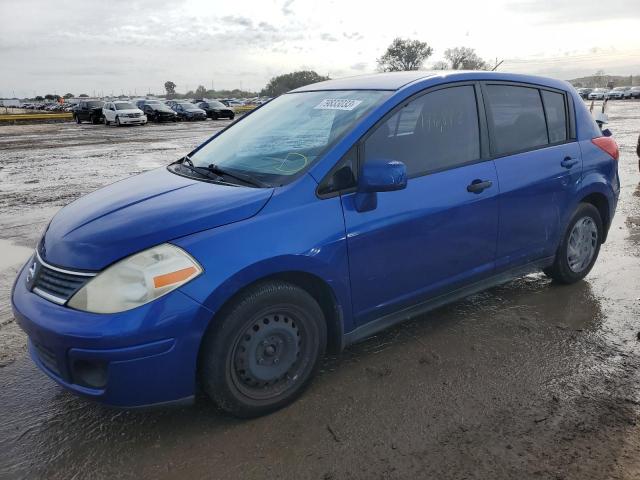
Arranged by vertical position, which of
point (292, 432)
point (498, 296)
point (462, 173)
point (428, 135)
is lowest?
point (498, 296)

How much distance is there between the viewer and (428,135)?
3.39m

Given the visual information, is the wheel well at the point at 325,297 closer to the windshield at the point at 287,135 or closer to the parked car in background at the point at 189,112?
the windshield at the point at 287,135

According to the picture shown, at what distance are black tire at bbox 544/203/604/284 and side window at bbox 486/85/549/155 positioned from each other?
0.74 meters

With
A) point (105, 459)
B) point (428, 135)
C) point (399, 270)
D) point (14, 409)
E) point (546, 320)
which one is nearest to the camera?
point (105, 459)

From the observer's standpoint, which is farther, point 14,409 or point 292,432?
point 14,409

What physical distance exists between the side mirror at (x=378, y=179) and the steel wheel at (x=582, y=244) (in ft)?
7.26

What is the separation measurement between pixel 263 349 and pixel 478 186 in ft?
5.84

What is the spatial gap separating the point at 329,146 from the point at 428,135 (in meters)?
0.76

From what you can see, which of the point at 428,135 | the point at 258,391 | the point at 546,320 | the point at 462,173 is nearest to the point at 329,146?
the point at 428,135

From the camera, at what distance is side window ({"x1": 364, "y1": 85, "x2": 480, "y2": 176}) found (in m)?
3.18

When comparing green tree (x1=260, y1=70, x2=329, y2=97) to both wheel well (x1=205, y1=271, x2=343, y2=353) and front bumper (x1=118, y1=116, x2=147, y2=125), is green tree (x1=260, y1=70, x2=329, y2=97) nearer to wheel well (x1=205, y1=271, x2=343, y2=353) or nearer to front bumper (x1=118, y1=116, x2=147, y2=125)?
front bumper (x1=118, y1=116, x2=147, y2=125)

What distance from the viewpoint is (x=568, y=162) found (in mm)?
4113

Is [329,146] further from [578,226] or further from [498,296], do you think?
[578,226]

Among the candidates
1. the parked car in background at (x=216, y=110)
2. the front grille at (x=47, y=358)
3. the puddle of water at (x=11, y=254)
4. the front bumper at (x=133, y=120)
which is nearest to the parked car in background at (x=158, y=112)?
the parked car in background at (x=216, y=110)
